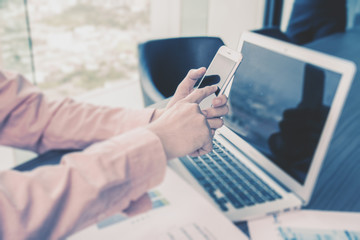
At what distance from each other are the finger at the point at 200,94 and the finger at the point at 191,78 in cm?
2

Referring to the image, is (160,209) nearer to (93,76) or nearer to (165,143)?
(165,143)

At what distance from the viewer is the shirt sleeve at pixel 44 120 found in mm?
576

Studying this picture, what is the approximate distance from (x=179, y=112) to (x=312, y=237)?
215mm

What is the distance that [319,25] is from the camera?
0.48 m

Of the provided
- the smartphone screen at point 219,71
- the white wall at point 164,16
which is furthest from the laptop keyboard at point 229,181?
the white wall at point 164,16

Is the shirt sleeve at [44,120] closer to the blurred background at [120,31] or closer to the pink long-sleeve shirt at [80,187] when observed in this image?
the blurred background at [120,31]

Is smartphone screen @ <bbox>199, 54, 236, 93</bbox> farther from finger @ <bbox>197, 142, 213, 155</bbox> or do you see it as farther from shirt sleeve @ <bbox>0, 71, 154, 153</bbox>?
shirt sleeve @ <bbox>0, 71, 154, 153</bbox>

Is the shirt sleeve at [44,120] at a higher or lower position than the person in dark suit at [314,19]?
lower

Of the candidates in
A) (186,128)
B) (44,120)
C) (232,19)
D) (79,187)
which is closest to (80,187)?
(79,187)

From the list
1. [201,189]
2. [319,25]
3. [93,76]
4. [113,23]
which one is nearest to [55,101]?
[93,76]

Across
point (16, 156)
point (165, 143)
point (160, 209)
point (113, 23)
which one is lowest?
point (16, 156)

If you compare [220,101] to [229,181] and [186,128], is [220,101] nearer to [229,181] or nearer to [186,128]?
[186,128]

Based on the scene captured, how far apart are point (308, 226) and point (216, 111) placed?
189 mm

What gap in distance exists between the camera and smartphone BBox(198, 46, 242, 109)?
32 centimetres
